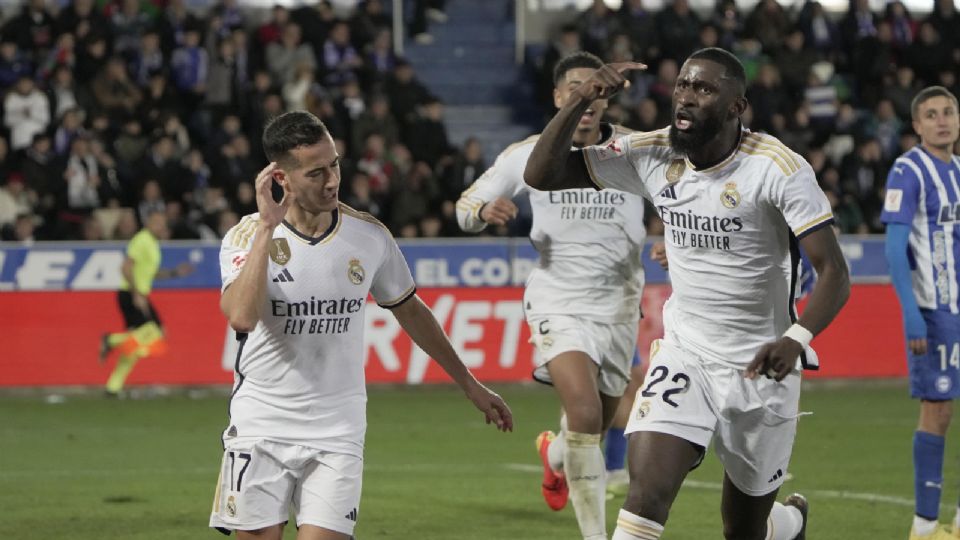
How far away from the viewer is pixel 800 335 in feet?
20.6

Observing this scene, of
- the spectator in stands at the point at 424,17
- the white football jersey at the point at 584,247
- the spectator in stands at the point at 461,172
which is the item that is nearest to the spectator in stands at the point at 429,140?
the spectator in stands at the point at 461,172

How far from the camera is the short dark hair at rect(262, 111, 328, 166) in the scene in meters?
6.29

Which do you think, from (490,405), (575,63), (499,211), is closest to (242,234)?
(490,405)

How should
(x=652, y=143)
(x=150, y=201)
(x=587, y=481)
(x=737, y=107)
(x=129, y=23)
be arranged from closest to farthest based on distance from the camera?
1. (x=737, y=107)
2. (x=652, y=143)
3. (x=587, y=481)
4. (x=150, y=201)
5. (x=129, y=23)

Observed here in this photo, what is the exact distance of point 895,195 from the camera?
9.07m

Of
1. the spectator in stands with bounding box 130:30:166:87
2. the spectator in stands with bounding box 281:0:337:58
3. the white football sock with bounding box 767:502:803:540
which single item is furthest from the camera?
the spectator in stands with bounding box 281:0:337:58

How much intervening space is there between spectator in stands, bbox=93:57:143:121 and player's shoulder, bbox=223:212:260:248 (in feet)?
52.4

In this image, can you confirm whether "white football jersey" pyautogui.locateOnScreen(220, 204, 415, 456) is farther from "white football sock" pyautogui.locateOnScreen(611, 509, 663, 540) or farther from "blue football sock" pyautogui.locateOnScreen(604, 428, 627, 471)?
"blue football sock" pyautogui.locateOnScreen(604, 428, 627, 471)

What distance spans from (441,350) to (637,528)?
1082mm

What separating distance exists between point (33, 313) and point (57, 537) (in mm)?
8524

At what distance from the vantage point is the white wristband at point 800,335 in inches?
247

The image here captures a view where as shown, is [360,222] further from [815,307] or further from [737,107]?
[815,307]

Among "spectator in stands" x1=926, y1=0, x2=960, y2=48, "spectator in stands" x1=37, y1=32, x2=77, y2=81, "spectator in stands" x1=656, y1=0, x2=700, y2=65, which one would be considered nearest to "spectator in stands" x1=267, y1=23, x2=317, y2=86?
"spectator in stands" x1=37, y1=32, x2=77, y2=81

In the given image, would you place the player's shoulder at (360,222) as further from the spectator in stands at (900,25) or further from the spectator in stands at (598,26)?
the spectator in stands at (900,25)
